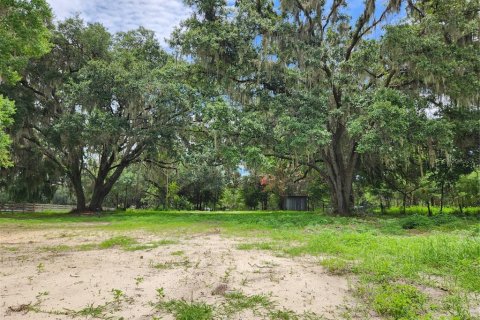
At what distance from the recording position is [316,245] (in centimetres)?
802

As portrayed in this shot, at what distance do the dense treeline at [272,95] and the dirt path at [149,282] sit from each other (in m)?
9.38

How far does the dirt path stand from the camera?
399 cm

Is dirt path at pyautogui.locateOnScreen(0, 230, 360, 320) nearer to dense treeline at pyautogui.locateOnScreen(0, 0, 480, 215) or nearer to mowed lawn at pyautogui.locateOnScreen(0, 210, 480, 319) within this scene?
mowed lawn at pyautogui.locateOnScreen(0, 210, 480, 319)

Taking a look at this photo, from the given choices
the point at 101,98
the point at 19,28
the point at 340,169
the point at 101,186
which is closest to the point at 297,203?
the point at 340,169

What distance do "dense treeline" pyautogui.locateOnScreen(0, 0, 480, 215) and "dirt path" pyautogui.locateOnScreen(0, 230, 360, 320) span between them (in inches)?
369

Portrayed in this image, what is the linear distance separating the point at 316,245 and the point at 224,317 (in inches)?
185

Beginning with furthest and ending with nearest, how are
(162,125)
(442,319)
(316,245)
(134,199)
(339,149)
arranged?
(134,199)
(162,125)
(339,149)
(316,245)
(442,319)

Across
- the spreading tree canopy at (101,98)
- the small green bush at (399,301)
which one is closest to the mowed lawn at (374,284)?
the small green bush at (399,301)

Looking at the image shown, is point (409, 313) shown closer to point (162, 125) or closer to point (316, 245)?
point (316, 245)

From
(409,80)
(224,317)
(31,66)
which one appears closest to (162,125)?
(31,66)

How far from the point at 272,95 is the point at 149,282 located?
50.3 ft

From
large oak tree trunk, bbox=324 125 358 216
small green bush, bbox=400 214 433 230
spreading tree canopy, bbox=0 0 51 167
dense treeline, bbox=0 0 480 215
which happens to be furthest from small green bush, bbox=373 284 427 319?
large oak tree trunk, bbox=324 125 358 216

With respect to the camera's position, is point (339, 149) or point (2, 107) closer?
point (2, 107)

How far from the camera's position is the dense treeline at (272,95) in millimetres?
15906
